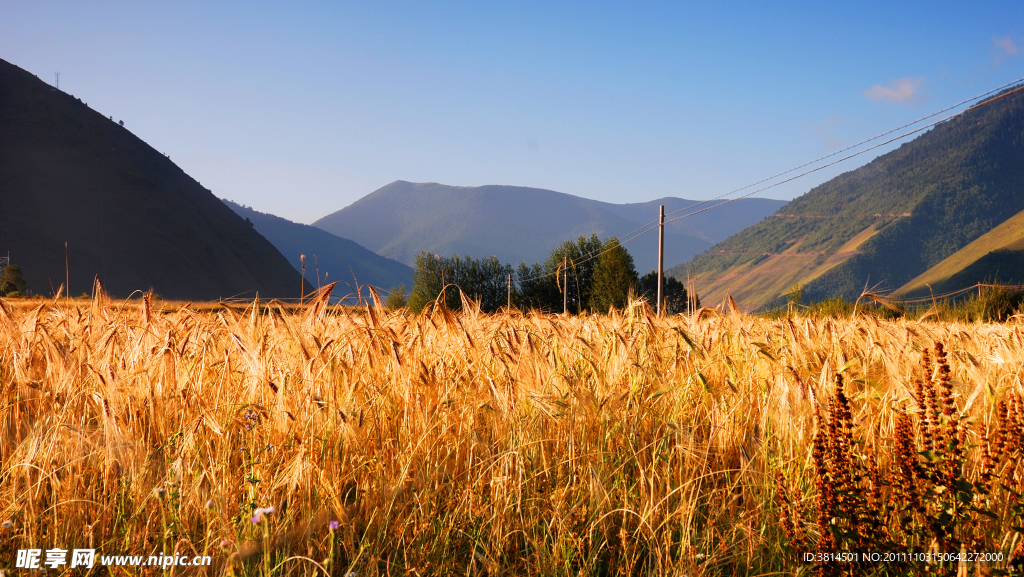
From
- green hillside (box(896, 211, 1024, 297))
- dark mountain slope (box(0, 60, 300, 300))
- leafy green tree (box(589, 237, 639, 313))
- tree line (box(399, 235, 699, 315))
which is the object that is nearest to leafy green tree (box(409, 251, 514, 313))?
tree line (box(399, 235, 699, 315))

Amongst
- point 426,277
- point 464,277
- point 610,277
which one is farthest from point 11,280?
point 610,277

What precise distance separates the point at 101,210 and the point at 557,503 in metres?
100

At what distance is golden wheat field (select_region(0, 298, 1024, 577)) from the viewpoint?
1.87 m

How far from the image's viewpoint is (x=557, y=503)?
2.10 m

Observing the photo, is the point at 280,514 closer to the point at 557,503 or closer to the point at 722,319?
the point at 557,503

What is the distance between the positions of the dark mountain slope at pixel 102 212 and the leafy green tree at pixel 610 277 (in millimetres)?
55595

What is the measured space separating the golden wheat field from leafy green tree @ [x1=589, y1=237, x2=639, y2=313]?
Answer: 155 ft

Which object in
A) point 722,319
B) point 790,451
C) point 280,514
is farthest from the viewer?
point 722,319

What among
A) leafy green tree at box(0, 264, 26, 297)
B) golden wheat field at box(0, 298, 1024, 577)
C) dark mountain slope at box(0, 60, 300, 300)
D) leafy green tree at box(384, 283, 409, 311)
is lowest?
golden wheat field at box(0, 298, 1024, 577)

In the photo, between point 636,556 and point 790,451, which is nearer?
point 636,556

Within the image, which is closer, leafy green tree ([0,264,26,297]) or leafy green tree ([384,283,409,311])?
leafy green tree ([384,283,409,311])

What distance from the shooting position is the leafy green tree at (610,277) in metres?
51.4

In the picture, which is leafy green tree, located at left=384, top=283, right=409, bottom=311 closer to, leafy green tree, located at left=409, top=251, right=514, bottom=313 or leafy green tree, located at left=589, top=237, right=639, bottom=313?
leafy green tree, located at left=409, top=251, right=514, bottom=313

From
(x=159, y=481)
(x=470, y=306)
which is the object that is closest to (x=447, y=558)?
(x=159, y=481)
